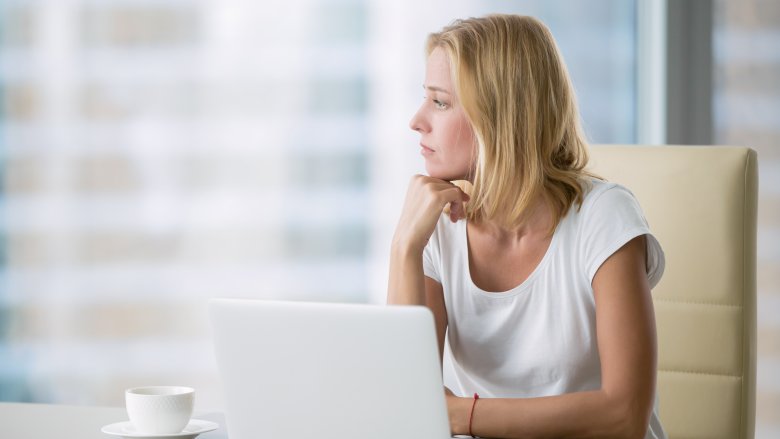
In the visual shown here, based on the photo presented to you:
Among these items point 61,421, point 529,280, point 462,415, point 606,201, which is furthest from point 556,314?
point 61,421

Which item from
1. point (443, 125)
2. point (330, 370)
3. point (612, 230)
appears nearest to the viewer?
point (330, 370)

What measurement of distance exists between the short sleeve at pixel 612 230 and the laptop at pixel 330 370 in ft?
1.97

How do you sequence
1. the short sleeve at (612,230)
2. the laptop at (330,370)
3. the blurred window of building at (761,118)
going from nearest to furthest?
the laptop at (330,370) → the short sleeve at (612,230) → the blurred window of building at (761,118)

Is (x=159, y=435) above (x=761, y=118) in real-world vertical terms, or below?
below

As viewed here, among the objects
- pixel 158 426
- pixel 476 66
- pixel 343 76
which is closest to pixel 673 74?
pixel 343 76

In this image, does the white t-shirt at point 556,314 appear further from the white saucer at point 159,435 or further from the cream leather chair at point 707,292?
the white saucer at point 159,435

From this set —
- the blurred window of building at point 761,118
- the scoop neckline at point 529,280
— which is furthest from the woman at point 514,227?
the blurred window of building at point 761,118

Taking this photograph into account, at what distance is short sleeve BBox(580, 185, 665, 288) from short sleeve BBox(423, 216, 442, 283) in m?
0.26

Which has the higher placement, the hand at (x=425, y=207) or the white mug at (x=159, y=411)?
the hand at (x=425, y=207)

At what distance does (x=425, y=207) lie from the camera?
4.78 ft

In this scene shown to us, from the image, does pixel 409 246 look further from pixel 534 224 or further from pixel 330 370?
pixel 330 370

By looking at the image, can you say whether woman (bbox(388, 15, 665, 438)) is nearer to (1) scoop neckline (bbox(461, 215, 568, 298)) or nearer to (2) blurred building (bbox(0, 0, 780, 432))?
(1) scoop neckline (bbox(461, 215, 568, 298))

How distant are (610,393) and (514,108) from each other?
46cm

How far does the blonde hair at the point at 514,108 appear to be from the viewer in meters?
1.42
